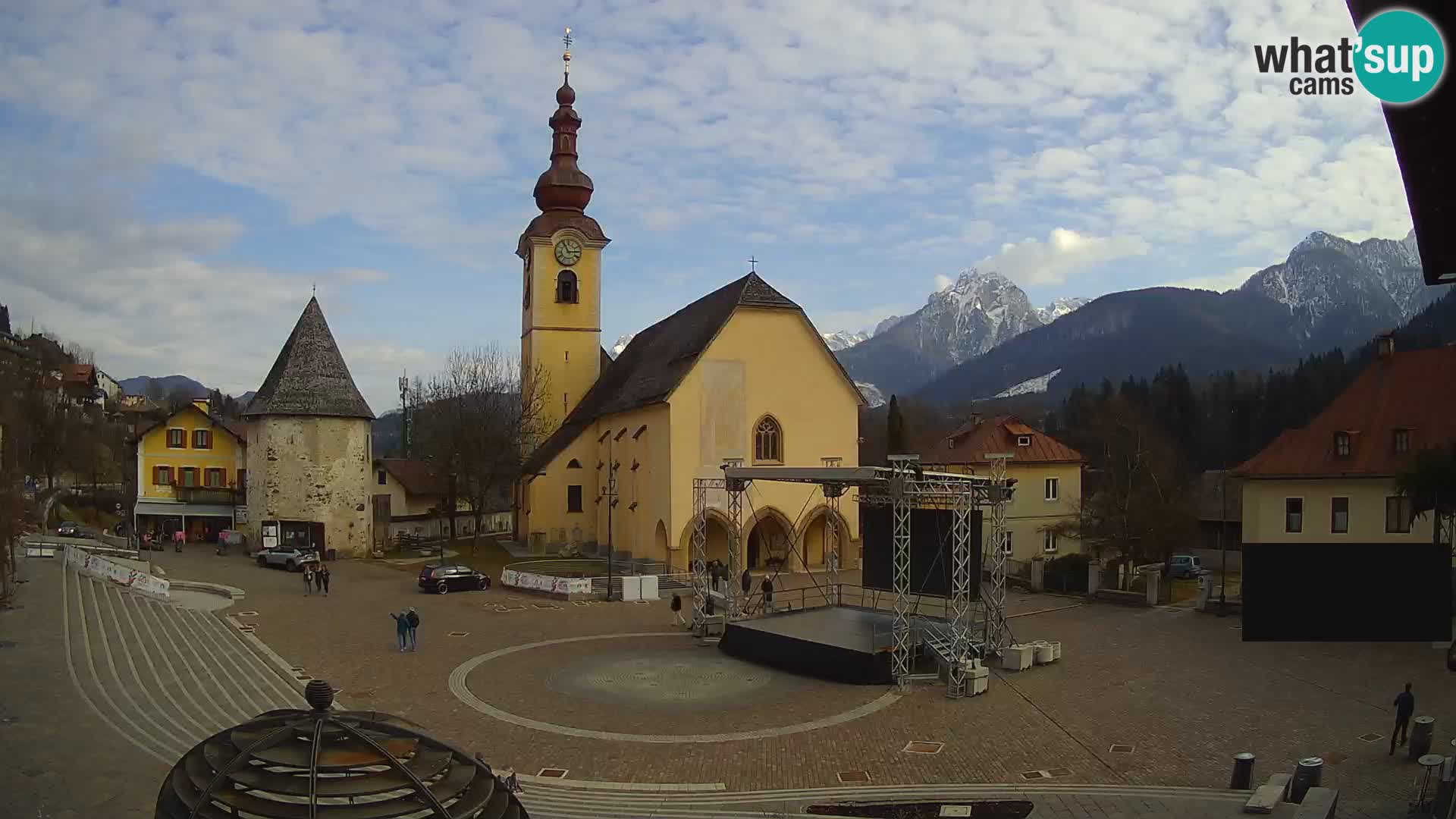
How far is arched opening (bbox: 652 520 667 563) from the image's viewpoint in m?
37.7

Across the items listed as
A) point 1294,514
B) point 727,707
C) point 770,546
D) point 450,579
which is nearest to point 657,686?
point 727,707

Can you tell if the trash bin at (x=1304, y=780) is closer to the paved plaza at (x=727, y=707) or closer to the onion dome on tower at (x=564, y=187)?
the paved plaza at (x=727, y=707)

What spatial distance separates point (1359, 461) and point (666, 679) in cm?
2359

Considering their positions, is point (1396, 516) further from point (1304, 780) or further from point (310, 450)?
point (310, 450)

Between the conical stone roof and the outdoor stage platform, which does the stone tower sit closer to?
the conical stone roof

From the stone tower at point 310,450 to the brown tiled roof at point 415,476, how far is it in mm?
11833

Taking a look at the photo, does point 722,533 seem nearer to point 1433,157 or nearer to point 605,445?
point 605,445

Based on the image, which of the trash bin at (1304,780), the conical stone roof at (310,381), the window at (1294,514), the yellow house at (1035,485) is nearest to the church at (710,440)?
the yellow house at (1035,485)

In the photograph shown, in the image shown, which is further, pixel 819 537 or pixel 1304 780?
pixel 819 537

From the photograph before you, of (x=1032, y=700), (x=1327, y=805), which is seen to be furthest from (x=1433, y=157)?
(x=1032, y=700)

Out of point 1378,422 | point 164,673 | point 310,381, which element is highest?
point 310,381

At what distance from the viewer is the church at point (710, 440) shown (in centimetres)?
3697

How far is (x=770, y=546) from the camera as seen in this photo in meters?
39.9

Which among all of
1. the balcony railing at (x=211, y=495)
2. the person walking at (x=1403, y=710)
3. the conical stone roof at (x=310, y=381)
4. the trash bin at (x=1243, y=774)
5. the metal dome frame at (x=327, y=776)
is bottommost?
the trash bin at (x=1243, y=774)
